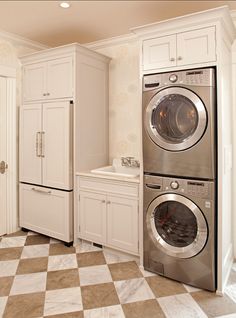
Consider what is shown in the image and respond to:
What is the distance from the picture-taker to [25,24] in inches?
123

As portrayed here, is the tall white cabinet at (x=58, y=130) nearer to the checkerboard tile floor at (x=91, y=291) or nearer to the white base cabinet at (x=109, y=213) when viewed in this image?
the white base cabinet at (x=109, y=213)

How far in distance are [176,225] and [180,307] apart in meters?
0.67

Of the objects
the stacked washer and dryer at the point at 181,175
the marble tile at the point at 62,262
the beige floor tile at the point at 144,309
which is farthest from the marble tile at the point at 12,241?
the beige floor tile at the point at 144,309

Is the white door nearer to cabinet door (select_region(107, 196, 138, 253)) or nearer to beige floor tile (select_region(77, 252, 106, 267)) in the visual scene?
beige floor tile (select_region(77, 252, 106, 267))

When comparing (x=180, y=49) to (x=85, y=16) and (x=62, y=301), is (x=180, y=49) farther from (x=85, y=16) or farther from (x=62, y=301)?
(x=62, y=301)

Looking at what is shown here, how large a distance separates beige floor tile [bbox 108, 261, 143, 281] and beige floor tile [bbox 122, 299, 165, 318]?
386mm

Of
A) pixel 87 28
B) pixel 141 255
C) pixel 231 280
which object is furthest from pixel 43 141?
pixel 231 280

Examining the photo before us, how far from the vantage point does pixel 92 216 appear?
3.06 meters

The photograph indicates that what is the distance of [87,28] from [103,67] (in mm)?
506

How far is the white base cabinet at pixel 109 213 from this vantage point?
2.75 m

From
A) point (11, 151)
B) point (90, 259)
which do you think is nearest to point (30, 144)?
point (11, 151)

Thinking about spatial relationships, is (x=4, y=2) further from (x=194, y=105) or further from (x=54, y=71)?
(x=194, y=105)

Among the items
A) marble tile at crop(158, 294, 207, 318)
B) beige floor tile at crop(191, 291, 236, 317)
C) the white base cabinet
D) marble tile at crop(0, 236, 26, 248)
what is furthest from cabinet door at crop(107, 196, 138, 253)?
marble tile at crop(0, 236, 26, 248)

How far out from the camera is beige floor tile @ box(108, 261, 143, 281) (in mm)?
2510
